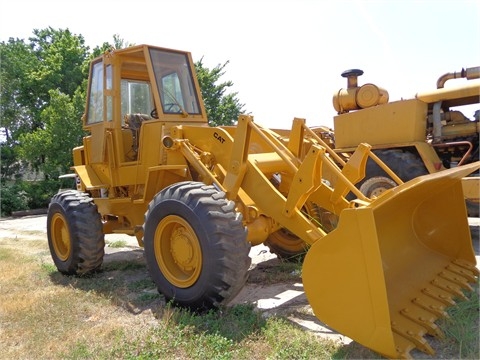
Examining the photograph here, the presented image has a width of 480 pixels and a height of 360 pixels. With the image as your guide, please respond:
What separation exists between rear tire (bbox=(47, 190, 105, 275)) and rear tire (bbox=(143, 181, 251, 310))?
1.52 meters

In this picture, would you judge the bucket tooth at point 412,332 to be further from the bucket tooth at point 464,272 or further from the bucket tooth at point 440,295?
the bucket tooth at point 464,272

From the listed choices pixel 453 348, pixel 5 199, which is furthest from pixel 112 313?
pixel 5 199

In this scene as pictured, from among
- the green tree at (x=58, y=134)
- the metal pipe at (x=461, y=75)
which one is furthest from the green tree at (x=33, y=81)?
the metal pipe at (x=461, y=75)

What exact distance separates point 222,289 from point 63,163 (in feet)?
56.0

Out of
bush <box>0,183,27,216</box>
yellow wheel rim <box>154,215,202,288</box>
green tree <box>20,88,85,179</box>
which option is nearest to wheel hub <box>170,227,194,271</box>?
yellow wheel rim <box>154,215,202,288</box>

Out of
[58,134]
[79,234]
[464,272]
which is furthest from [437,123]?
[58,134]

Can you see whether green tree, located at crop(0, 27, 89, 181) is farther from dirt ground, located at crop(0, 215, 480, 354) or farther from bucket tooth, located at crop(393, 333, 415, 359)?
bucket tooth, located at crop(393, 333, 415, 359)

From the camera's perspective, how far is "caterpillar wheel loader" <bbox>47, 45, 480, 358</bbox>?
2939 mm

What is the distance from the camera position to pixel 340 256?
9.68 feet

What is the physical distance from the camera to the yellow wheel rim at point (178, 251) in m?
3.96

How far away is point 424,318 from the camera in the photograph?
3.12 m

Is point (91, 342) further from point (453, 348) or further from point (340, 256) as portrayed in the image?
point (453, 348)

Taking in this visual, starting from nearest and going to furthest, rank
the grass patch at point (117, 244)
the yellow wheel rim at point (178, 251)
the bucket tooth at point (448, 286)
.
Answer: the bucket tooth at point (448, 286) → the yellow wheel rim at point (178, 251) → the grass patch at point (117, 244)

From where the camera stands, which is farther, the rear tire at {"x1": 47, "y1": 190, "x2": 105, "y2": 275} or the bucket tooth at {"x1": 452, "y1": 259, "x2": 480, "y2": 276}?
the rear tire at {"x1": 47, "y1": 190, "x2": 105, "y2": 275}
